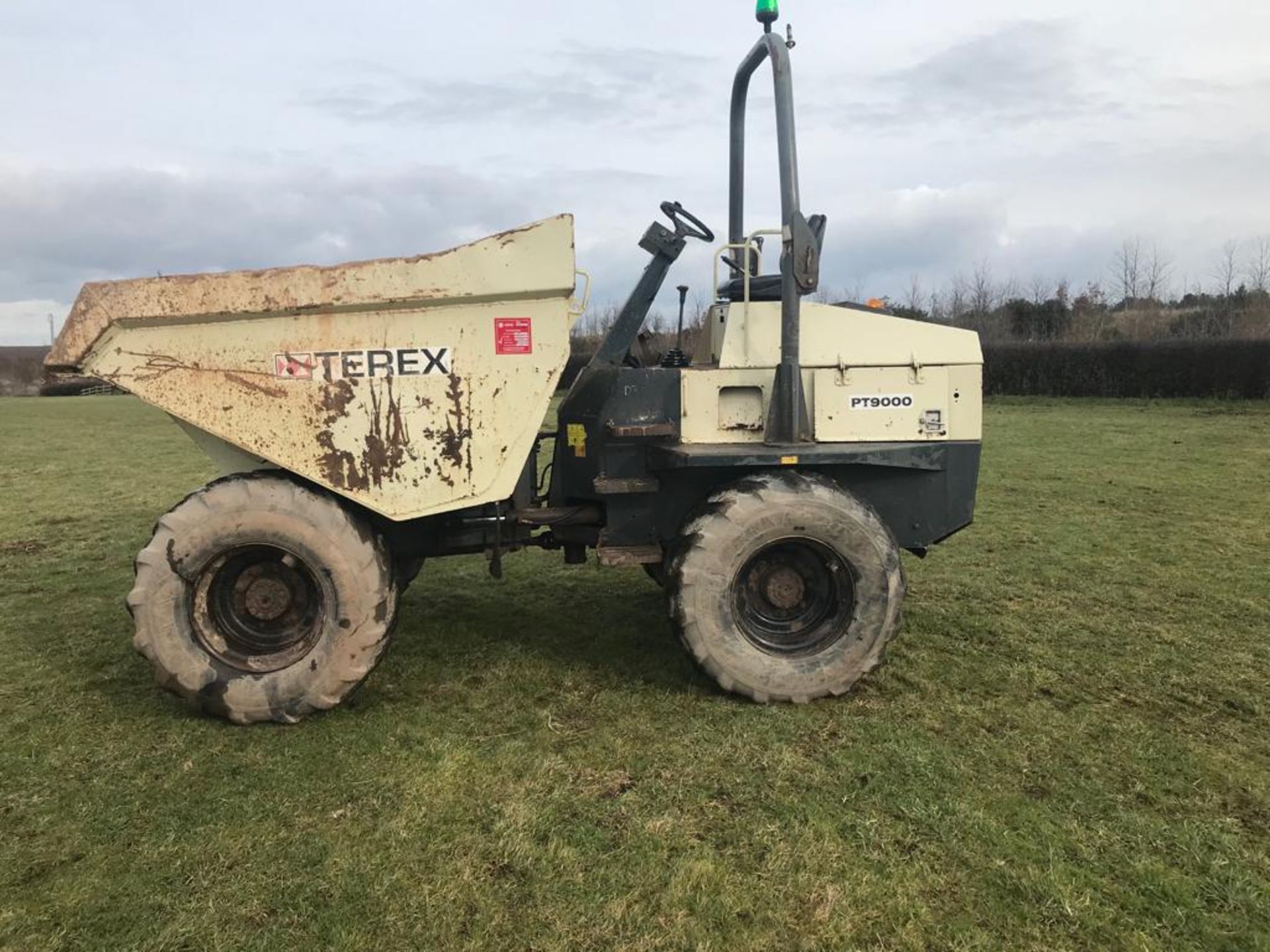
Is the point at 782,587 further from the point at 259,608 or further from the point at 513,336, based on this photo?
the point at 259,608

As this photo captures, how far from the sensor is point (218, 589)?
423 centimetres

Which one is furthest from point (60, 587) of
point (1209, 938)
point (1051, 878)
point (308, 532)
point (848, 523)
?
point (1209, 938)

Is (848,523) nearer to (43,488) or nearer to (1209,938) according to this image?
(1209,938)

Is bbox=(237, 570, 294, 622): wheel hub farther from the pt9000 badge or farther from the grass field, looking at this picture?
the pt9000 badge

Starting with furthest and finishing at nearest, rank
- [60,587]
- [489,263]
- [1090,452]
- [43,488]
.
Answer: [1090,452] → [43,488] → [60,587] → [489,263]

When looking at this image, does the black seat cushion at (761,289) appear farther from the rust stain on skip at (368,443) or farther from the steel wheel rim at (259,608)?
the steel wheel rim at (259,608)

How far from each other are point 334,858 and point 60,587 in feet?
16.2

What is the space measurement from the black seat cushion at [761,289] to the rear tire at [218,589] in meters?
2.28

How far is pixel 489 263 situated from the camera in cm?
406

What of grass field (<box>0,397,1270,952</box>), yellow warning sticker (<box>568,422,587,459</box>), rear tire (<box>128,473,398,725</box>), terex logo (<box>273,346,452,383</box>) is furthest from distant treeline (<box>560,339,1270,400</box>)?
rear tire (<box>128,473,398,725</box>)

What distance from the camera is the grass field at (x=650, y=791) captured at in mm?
2752

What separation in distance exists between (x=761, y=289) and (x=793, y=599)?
163 cm

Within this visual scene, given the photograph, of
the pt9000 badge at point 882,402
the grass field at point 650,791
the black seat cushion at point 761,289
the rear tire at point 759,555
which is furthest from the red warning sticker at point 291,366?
the pt9000 badge at point 882,402

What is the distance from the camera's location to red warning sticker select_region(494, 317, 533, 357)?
415 centimetres
